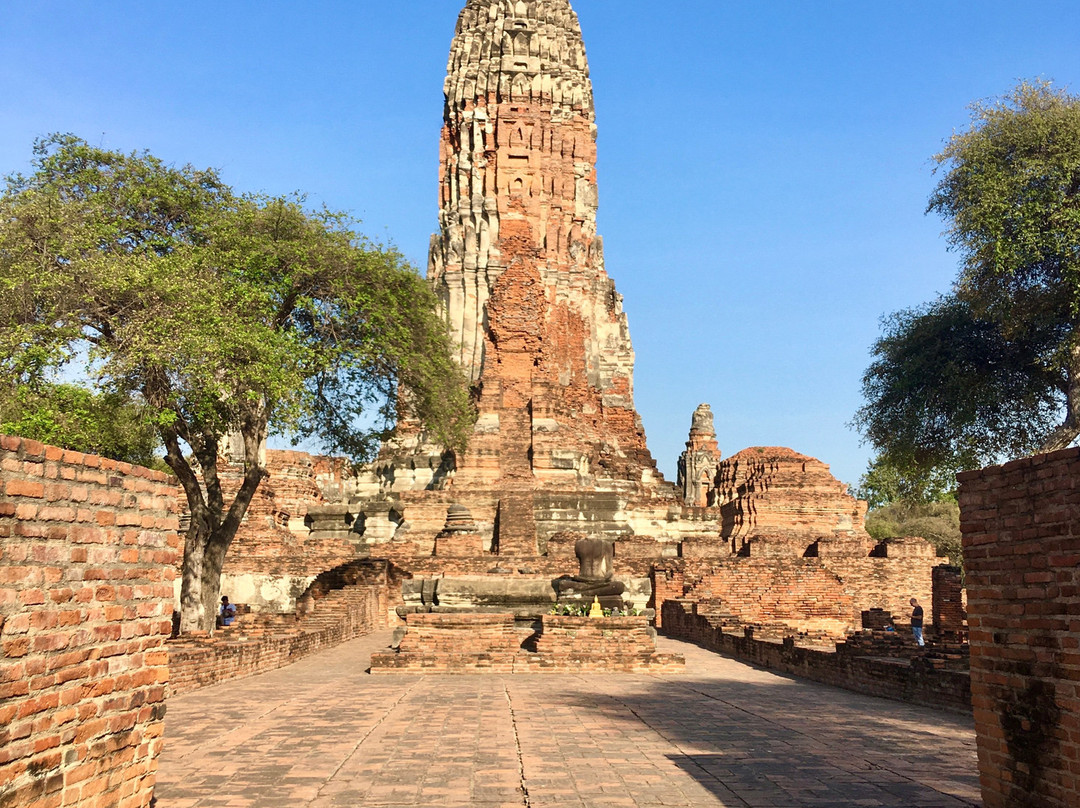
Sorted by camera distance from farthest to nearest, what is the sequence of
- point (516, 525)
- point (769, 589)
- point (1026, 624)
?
point (516, 525)
point (769, 589)
point (1026, 624)

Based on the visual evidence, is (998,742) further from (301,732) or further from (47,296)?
(47,296)

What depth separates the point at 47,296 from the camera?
1373cm

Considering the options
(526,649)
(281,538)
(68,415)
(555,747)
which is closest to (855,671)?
(526,649)

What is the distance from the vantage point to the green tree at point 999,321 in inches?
558

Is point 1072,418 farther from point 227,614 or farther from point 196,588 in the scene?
point 227,614

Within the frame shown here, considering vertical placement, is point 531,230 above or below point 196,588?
above

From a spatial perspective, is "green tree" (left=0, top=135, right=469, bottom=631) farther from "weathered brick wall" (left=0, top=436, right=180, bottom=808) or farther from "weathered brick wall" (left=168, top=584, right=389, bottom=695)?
"weathered brick wall" (left=0, top=436, right=180, bottom=808)

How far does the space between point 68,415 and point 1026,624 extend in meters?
12.5

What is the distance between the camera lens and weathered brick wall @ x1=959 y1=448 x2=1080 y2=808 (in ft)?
15.0

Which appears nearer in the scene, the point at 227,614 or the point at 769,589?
the point at 227,614

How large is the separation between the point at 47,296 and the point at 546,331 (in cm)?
2121

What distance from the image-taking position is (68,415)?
13.8 m

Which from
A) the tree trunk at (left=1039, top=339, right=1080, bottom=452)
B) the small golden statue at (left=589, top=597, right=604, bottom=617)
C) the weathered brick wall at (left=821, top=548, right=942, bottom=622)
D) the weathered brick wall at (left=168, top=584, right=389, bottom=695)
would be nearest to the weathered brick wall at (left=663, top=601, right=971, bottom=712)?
the small golden statue at (left=589, top=597, right=604, bottom=617)

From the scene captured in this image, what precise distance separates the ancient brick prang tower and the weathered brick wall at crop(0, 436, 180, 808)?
78.8ft
